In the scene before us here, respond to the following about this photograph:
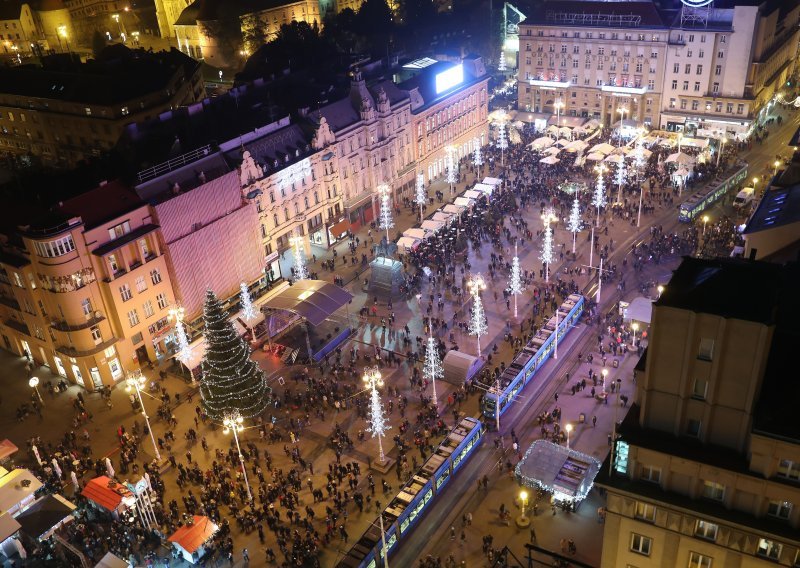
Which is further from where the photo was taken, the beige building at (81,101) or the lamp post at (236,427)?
the beige building at (81,101)

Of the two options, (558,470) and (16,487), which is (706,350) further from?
(16,487)

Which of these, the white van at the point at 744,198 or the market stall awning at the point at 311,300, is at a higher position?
the market stall awning at the point at 311,300

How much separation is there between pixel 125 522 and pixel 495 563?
2472 cm

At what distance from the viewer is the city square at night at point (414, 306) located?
1321 inches

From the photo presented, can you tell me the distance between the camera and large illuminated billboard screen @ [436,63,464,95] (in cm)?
9731

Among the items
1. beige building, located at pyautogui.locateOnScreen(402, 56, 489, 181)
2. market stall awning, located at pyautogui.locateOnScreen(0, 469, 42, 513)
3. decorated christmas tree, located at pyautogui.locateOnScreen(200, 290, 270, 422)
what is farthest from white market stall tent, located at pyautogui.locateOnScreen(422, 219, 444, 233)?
market stall awning, located at pyautogui.locateOnScreen(0, 469, 42, 513)

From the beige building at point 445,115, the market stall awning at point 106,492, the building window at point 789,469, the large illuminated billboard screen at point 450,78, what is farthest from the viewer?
the large illuminated billboard screen at point 450,78

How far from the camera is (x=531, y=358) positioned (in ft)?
192

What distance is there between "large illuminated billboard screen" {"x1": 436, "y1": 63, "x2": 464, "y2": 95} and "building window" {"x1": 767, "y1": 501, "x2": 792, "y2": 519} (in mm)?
76135

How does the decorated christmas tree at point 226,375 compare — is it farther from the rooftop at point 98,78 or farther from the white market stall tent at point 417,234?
the rooftop at point 98,78

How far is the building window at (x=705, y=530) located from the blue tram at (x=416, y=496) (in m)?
18.3

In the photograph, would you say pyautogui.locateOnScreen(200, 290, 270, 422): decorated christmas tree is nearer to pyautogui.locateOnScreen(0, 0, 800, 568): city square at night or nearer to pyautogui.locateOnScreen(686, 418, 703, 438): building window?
pyautogui.locateOnScreen(0, 0, 800, 568): city square at night

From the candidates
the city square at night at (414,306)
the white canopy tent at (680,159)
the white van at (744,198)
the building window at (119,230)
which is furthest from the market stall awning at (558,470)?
the white canopy tent at (680,159)

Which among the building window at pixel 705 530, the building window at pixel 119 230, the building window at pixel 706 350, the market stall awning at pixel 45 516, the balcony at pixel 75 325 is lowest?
the market stall awning at pixel 45 516
